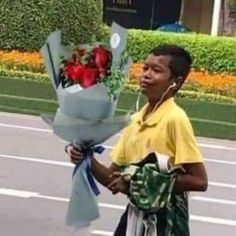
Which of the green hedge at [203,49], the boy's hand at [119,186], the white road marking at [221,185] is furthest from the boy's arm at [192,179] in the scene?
the green hedge at [203,49]

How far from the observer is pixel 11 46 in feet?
70.6

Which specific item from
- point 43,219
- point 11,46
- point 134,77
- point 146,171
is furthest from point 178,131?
point 11,46

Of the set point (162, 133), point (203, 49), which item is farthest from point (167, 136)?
point (203, 49)

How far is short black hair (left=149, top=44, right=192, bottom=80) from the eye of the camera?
394 centimetres

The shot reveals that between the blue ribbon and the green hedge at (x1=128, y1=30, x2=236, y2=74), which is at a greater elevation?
the blue ribbon

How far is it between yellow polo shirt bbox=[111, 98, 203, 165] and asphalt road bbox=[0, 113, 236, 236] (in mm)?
3039

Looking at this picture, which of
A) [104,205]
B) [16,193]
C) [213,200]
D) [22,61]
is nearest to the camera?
[104,205]

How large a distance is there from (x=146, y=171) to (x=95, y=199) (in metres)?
0.35

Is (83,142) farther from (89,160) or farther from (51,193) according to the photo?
(51,193)

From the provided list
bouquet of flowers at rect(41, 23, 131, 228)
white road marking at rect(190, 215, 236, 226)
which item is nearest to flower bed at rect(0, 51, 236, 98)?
white road marking at rect(190, 215, 236, 226)

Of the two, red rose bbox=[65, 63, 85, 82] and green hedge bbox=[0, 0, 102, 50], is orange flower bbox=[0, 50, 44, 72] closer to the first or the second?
green hedge bbox=[0, 0, 102, 50]

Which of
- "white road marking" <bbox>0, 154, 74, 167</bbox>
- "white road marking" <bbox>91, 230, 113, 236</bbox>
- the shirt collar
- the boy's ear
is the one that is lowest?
"white road marking" <bbox>0, 154, 74, 167</bbox>

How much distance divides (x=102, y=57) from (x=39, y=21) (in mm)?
17483

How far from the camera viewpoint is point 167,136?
3.84 m
